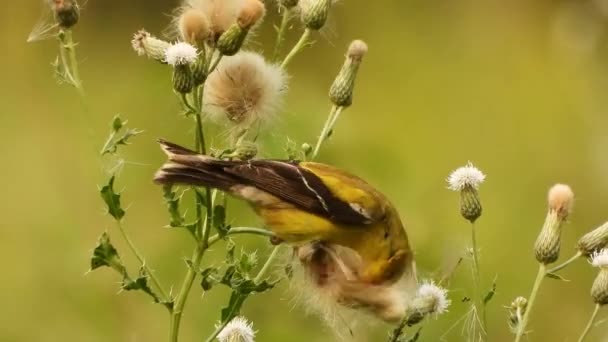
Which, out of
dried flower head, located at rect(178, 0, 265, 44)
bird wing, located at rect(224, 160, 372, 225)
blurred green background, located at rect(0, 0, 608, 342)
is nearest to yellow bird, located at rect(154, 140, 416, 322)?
bird wing, located at rect(224, 160, 372, 225)

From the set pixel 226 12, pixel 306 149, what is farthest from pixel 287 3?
pixel 306 149

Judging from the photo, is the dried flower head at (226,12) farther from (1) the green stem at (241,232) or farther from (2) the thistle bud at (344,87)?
(1) the green stem at (241,232)

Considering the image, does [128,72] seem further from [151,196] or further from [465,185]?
[465,185]

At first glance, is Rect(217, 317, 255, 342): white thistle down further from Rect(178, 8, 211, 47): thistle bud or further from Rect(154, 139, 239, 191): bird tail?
Rect(178, 8, 211, 47): thistle bud

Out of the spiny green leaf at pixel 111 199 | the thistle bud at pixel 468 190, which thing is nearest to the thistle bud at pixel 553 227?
the thistle bud at pixel 468 190

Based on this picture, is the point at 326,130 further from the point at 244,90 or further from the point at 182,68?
the point at 182,68
